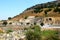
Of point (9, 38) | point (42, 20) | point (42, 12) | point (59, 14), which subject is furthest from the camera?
point (42, 12)

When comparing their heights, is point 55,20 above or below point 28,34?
below

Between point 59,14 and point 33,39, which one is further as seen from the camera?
point 59,14

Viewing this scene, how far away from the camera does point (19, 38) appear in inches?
1303

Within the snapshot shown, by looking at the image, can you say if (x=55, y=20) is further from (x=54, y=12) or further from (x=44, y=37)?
(x=44, y=37)

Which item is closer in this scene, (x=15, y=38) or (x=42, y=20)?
(x=15, y=38)

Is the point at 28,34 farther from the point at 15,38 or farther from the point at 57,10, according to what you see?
the point at 57,10

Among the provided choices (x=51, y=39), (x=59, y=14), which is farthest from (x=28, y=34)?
(x=59, y=14)

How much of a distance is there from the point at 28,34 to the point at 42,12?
71761 mm

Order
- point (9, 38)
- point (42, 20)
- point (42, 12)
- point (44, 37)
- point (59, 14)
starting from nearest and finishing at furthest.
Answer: point (9, 38) < point (44, 37) < point (42, 20) < point (59, 14) < point (42, 12)

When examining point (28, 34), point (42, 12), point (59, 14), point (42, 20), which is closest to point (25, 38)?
point (28, 34)

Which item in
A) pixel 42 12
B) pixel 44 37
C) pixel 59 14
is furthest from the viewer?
pixel 42 12

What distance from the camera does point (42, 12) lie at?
104 meters

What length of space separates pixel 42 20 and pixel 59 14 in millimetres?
15576

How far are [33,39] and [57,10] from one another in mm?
64496
